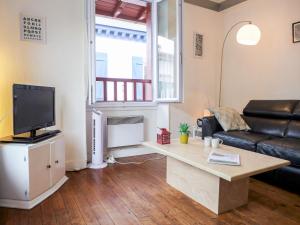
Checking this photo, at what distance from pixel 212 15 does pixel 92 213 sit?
12.7ft

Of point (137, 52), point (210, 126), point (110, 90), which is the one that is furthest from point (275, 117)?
point (137, 52)

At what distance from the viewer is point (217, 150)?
6.74 feet

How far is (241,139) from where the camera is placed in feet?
8.45

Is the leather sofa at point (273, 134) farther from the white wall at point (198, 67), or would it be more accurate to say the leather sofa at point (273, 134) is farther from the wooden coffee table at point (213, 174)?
the white wall at point (198, 67)

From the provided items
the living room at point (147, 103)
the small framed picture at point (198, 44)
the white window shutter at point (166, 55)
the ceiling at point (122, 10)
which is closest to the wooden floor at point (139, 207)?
the living room at point (147, 103)

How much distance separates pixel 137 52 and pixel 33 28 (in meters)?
4.16

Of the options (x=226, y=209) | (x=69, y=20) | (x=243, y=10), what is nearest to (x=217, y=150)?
(x=226, y=209)

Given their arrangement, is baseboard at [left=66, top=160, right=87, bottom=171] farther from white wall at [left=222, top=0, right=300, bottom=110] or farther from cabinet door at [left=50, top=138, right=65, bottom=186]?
white wall at [left=222, top=0, right=300, bottom=110]

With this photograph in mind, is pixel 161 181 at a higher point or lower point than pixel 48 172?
lower

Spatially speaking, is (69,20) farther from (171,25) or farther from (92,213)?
(92,213)

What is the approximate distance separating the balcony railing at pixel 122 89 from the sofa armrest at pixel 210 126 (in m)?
1.35

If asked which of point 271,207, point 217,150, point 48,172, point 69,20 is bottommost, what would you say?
point 271,207

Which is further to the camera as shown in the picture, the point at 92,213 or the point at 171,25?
the point at 171,25

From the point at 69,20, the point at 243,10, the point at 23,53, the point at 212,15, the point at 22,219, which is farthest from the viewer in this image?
the point at 212,15
